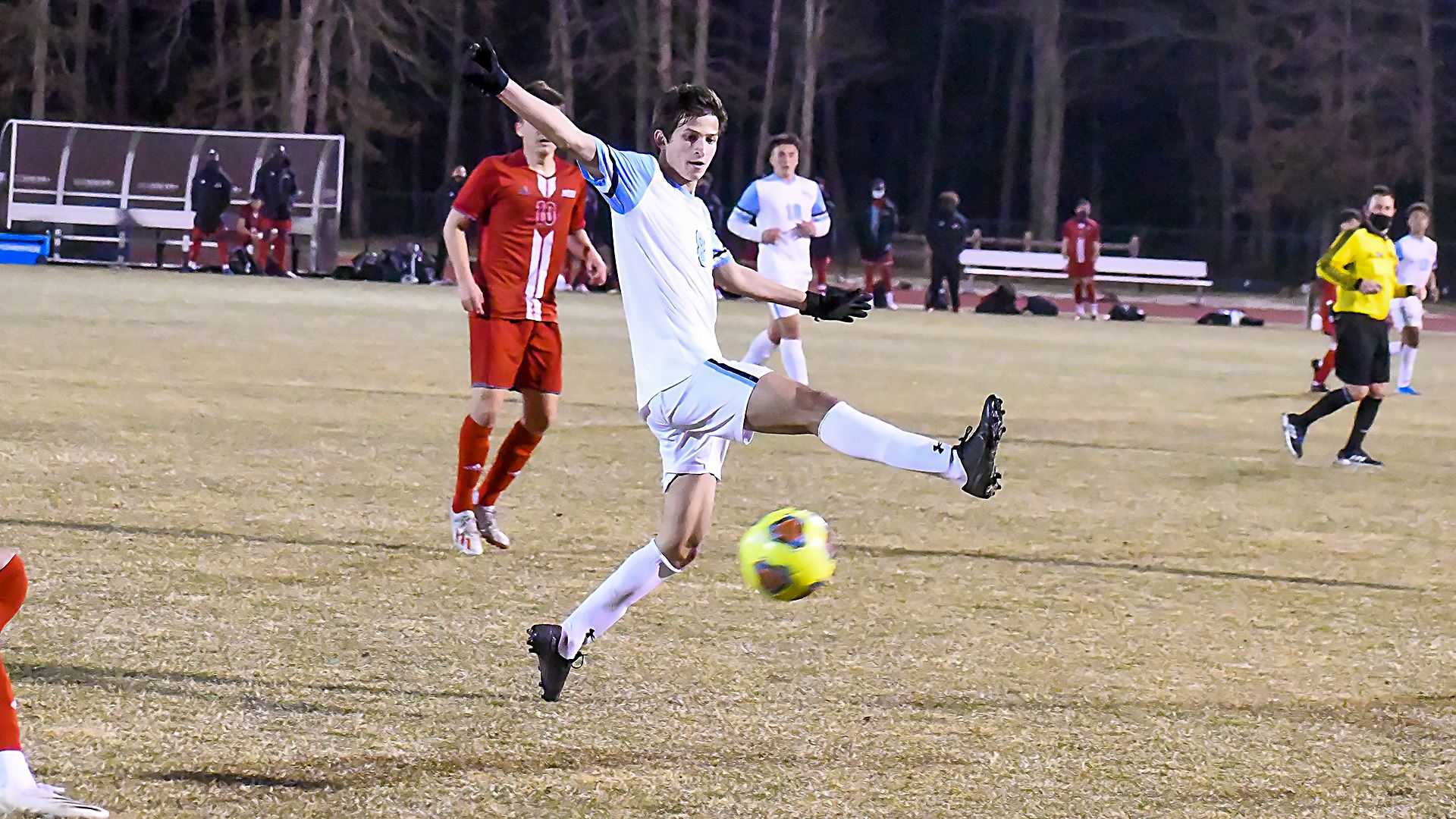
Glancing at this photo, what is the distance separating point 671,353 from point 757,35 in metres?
56.7

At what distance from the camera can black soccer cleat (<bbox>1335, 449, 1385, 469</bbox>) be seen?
12.2m

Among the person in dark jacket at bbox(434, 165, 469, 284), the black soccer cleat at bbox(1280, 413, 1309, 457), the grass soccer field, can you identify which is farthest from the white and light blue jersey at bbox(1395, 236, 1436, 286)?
the person in dark jacket at bbox(434, 165, 469, 284)

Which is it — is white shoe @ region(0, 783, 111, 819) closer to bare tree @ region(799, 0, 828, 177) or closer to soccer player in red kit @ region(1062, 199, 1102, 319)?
soccer player in red kit @ region(1062, 199, 1102, 319)

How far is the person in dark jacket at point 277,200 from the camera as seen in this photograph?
31047 millimetres

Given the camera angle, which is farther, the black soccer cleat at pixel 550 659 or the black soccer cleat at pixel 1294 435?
the black soccer cleat at pixel 1294 435

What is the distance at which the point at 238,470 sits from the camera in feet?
31.8

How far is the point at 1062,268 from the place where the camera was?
35.5 metres

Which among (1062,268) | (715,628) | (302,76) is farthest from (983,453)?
(302,76)

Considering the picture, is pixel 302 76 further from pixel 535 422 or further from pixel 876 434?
pixel 876 434

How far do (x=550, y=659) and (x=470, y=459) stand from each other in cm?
273

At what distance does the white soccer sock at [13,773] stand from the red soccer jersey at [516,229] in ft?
13.7

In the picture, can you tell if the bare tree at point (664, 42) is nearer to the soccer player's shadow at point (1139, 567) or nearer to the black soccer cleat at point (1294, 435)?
the black soccer cleat at point (1294, 435)

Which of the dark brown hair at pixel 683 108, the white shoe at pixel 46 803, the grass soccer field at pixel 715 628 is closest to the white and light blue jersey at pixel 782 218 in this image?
the grass soccer field at pixel 715 628

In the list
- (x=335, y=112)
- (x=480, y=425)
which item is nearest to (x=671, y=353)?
(x=480, y=425)
